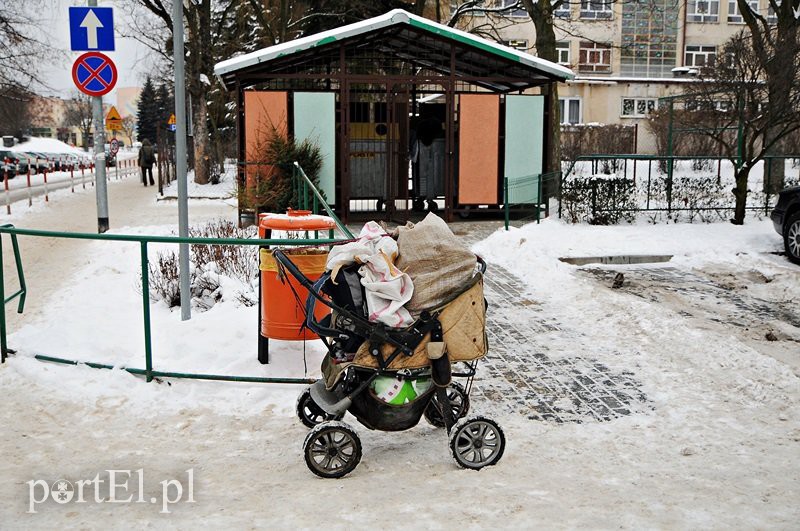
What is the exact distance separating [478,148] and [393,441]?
12.5 metres

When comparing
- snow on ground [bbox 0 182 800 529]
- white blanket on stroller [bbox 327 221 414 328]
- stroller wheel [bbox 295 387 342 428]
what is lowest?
snow on ground [bbox 0 182 800 529]

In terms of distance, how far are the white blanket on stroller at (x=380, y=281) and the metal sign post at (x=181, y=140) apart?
3131mm

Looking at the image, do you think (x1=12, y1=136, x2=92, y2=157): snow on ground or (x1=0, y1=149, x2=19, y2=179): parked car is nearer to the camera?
(x1=0, y1=149, x2=19, y2=179): parked car

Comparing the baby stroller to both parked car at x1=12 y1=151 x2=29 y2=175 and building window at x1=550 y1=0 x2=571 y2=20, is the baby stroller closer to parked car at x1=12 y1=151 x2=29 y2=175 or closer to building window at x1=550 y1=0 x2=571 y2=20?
building window at x1=550 y1=0 x2=571 y2=20

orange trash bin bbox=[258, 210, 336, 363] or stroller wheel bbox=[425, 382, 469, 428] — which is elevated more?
orange trash bin bbox=[258, 210, 336, 363]

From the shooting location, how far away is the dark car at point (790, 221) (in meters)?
12.5

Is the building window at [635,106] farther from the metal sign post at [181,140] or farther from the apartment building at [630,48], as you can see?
the metal sign post at [181,140]

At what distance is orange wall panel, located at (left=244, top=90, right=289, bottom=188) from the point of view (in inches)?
647

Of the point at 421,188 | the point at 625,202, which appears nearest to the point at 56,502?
the point at 625,202

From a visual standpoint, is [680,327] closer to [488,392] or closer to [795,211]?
[488,392]

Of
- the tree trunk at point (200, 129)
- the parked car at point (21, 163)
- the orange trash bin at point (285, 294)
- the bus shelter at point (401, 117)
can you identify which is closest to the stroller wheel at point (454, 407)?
the orange trash bin at point (285, 294)

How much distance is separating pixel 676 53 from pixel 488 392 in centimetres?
5158

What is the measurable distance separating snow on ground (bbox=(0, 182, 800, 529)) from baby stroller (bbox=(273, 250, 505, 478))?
159mm

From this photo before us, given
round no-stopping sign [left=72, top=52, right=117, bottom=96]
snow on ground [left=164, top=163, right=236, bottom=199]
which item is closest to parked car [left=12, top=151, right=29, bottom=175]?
snow on ground [left=164, top=163, right=236, bottom=199]
